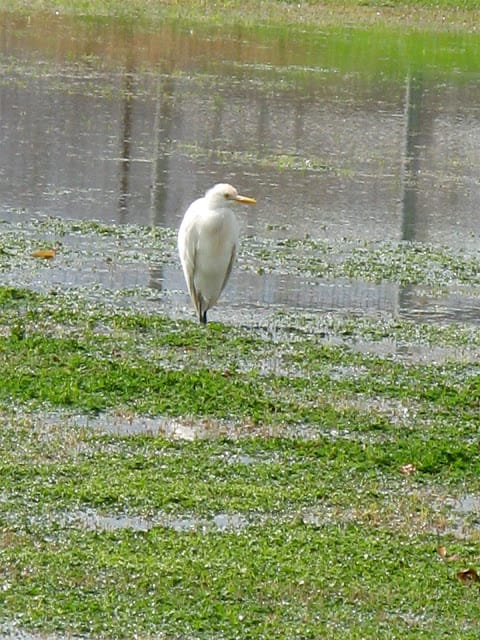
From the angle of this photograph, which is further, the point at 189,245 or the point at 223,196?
the point at 189,245

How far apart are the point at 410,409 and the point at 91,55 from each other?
1766 cm

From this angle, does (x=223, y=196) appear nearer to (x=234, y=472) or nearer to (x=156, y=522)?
(x=234, y=472)

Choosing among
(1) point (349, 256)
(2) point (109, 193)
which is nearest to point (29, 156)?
(2) point (109, 193)

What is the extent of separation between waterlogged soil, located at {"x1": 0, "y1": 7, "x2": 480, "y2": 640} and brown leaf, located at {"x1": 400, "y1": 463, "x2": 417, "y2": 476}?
1cm

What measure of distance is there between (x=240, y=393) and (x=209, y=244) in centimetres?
243

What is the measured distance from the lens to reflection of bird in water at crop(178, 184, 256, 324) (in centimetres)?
1049

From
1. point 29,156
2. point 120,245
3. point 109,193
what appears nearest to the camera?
point 120,245

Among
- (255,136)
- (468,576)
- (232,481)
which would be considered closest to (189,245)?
(232,481)

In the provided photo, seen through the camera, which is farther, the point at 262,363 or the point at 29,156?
the point at 29,156

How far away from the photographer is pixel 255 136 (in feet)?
63.2

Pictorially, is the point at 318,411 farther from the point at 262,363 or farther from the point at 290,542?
the point at 290,542

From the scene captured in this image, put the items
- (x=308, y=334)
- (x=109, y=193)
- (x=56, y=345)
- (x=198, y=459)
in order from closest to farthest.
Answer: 1. (x=198, y=459)
2. (x=56, y=345)
3. (x=308, y=334)
4. (x=109, y=193)

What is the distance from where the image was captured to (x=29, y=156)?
53.3 ft

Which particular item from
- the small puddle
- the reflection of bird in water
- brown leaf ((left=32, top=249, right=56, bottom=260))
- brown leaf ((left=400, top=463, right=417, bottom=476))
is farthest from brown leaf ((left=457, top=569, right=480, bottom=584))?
brown leaf ((left=32, top=249, right=56, bottom=260))
